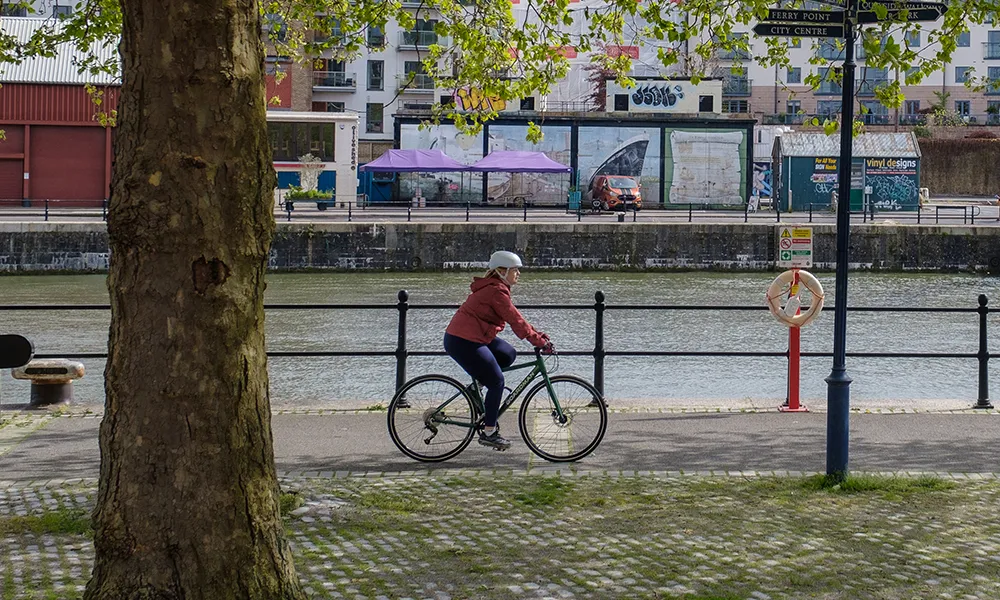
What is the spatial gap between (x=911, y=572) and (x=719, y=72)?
63661 mm

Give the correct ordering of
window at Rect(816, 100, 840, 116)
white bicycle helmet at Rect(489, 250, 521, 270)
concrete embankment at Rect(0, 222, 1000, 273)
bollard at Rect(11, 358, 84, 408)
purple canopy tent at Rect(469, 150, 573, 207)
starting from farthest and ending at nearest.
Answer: window at Rect(816, 100, 840, 116)
purple canopy tent at Rect(469, 150, 573, 207)
concrete embankment at Rect(0, 222, 1000, 273)
bollard at Rect(11, 358, 84, 408)
white bicycle helmet at Rect(489, 250, 521, 270)

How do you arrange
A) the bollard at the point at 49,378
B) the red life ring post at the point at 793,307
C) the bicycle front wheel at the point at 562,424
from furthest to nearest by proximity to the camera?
the bollard at the point at 49,378 < the red life ring post at the point at 793,307 < the bicycle front wheel at the point at 562,424

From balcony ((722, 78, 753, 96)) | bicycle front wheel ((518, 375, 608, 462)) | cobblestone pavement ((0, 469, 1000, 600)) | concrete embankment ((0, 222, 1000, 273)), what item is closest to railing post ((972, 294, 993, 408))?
cobblestone pavement ((0, 469, 1000, 600))

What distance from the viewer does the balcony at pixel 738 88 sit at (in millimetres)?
84000

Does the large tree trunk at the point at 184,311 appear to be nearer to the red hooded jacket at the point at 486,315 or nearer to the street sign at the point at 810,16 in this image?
the red hooded jacket at the point at 486,315

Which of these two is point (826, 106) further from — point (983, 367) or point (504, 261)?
point (504, 261)

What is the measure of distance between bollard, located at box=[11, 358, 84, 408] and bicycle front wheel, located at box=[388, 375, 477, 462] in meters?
4.41

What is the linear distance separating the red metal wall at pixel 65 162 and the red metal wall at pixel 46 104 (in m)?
0.41

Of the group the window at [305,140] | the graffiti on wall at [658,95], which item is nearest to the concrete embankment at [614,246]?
the window at [305,140]

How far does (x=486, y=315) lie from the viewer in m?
9.12

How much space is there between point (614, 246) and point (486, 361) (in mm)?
33859

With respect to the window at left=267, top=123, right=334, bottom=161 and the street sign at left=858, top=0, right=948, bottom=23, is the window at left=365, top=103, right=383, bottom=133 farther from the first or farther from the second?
the street sign at left=858, top=0, right=948, bottom=23

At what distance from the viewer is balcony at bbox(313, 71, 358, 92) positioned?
7544 cm

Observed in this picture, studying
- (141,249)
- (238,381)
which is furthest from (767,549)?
(141,249)
